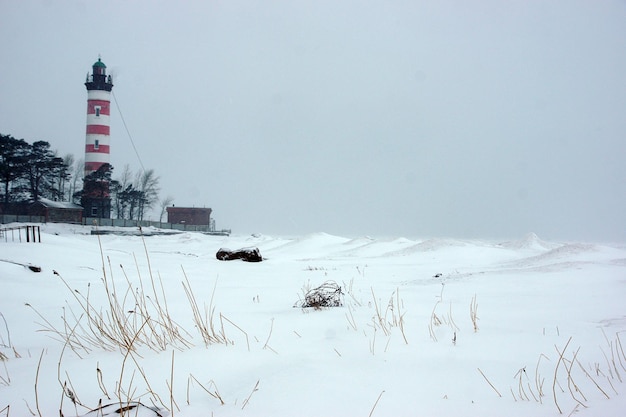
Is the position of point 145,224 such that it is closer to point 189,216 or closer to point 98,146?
point 189,216

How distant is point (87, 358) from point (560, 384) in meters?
2.56

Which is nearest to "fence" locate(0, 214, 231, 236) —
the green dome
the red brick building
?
the red brick building

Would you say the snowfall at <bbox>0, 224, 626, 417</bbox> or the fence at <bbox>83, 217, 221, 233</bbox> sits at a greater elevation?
the fence at <bbox>83, 217, 221, 233</bbox>

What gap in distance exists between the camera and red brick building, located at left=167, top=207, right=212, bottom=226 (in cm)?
4766

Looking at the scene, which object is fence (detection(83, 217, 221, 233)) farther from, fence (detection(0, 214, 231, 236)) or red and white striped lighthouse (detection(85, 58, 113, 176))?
red and white striped lighthouse (detection(85, 58, 113, 176))

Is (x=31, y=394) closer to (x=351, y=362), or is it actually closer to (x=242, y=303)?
(x=351, y=362)

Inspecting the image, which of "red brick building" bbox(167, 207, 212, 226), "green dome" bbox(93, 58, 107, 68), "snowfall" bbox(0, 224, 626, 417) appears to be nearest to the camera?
"snowfall" bbox(0, 224, 626, 417)

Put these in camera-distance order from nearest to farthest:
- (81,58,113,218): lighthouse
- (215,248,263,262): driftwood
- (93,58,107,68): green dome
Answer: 1. (215,248,263,262): driftwood
2. (81,58,113,218): lighthouse
3. (93,58,107,68): green dome

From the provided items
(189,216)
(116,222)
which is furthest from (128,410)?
(189,216)

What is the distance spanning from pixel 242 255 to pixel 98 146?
36.0m

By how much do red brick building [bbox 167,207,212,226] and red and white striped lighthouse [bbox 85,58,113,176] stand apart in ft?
28.9

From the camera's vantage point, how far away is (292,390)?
195cm

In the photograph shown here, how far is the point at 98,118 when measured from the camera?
43.8 m

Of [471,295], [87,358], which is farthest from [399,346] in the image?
[471,295]
